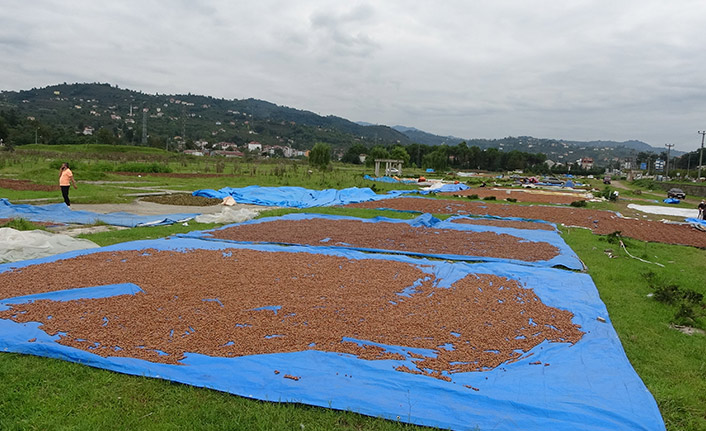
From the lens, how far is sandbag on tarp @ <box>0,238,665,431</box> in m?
3.29

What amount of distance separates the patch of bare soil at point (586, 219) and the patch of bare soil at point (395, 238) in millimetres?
5098

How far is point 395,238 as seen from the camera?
10.7 metres

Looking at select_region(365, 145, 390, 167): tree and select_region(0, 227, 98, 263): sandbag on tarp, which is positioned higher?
select_region(365, 145, 390, 167): tree

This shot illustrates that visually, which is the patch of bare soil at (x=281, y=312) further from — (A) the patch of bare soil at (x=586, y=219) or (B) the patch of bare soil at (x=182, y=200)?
(A) the patch of bare soil at (x=586, y=219)

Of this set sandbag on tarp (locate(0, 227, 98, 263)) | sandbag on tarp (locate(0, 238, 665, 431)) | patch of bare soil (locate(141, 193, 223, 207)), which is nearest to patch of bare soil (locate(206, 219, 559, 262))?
sandbag on tarp (locate(0, 227, 98, 263))

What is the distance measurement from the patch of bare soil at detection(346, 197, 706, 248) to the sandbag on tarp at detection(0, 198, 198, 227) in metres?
8.28

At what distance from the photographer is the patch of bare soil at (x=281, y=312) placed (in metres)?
4.29

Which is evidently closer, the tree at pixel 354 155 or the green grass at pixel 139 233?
the green grass at pixel 139 233

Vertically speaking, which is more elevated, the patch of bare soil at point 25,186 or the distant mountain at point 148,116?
the distant mountain at point 148,116

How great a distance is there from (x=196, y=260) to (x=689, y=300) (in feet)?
26.5

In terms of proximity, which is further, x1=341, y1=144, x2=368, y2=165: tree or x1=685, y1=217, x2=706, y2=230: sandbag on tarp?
x1=341, y1=144, x2=368, y2=165: tree

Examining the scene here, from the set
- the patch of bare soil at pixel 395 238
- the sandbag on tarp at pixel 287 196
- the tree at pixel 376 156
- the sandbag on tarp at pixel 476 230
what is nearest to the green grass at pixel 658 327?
the sandbag on tarp at pixel 476 230

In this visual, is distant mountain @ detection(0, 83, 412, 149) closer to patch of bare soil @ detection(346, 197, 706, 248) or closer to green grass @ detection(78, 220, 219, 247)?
patch of bare soil @ detection(346, 197, 706, 248)

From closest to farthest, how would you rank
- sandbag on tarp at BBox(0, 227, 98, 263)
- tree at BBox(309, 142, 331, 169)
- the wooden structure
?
sandbag on tarp at BBox(0, 227, 98, 263) → the wooden structure → tree at BBox(309, 142, 331, 169)
